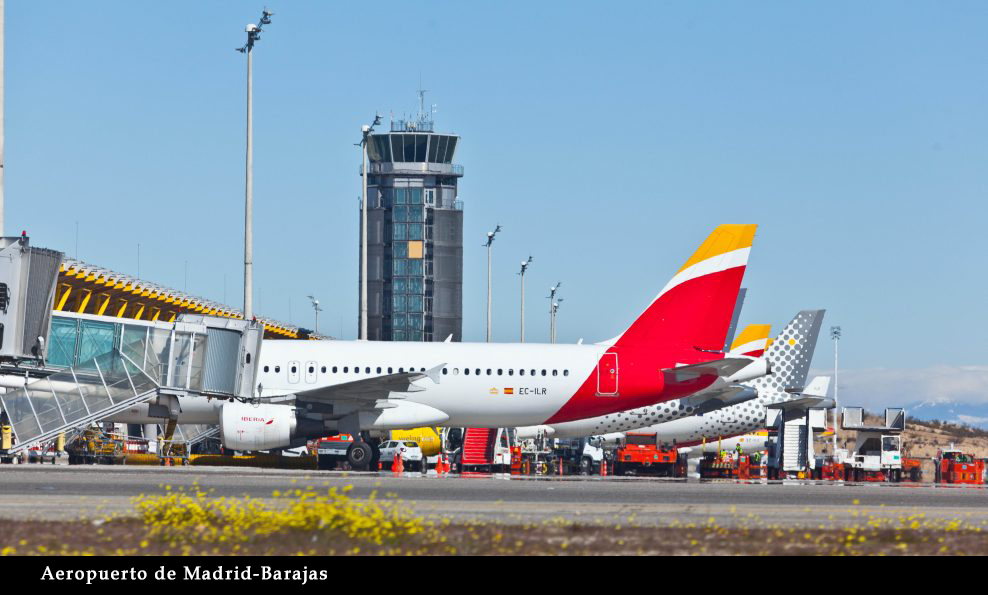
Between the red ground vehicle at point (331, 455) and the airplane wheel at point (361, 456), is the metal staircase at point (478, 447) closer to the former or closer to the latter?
the red ground vehicle at point (331, 455)

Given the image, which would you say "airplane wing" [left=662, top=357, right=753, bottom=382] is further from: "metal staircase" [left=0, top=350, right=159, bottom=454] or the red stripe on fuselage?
"metal staircase" [left=0, top=350, right=159, bottom=454]

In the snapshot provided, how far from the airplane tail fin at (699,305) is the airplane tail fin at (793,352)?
17.0m

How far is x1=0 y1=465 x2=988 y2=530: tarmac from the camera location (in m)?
20.7

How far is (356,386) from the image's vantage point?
38.7 metres

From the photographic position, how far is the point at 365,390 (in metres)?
39.0

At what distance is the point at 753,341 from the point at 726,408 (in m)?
6.92

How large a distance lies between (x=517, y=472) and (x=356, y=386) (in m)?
10.0

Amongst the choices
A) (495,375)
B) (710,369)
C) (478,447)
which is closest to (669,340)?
(710,369)

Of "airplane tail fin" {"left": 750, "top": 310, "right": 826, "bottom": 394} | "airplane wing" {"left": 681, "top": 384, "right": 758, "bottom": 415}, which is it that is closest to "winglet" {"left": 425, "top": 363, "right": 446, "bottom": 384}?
"airplane wing" {"left": 681, "top": 384, "right": 758, "bottom": 415}

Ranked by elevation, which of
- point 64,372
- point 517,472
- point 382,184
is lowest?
point 517,472

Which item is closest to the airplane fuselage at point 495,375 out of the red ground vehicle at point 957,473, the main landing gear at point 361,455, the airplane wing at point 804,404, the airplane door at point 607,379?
the airplane door at point 607,379
